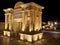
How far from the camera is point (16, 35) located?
13.5m

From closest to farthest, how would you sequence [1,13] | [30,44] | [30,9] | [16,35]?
[30,44] < [30,9] < [16,35] < [1,13]

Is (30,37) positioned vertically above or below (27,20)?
below

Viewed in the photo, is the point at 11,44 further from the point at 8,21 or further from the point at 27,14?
the point at 8,21

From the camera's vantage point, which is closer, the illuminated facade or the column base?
the column base

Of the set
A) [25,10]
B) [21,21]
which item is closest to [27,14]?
[25,10]

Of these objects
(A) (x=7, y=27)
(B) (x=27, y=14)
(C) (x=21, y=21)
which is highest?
(B) (x=27, y=14)

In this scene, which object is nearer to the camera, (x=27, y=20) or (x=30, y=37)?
(x=30, y=37)

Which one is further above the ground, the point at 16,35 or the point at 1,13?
the point at 1,13

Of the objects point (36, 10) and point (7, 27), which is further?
point (7, 27)

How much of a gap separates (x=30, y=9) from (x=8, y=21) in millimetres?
4453

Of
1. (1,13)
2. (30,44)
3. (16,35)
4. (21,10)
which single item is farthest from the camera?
(1,13)

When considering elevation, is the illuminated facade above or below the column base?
above

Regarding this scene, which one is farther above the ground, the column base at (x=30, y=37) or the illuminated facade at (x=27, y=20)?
the illuminated facade at (x=27, y=20)

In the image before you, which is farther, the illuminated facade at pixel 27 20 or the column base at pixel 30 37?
the illuminated facade at pixel 27 20
